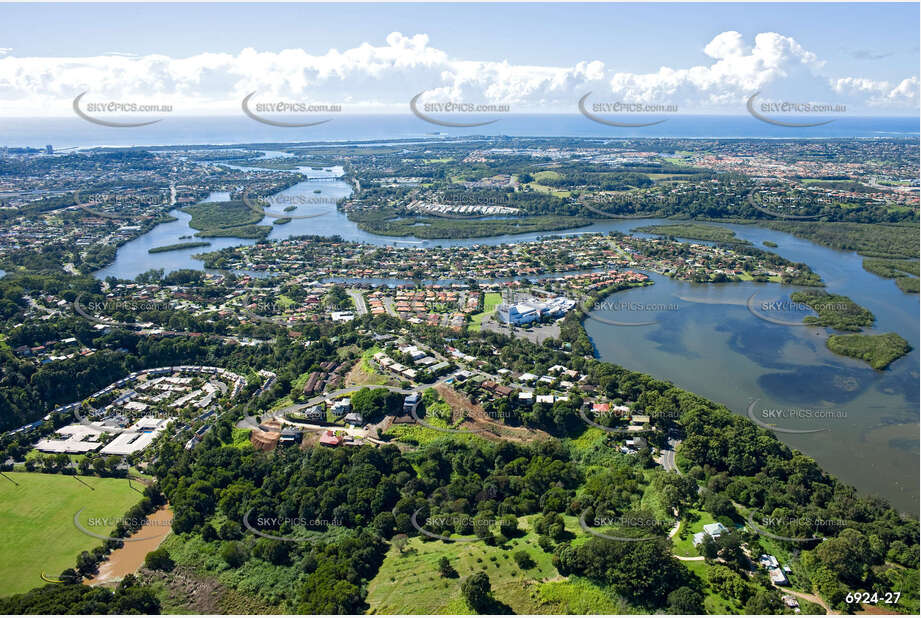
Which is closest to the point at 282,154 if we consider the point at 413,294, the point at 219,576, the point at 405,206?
the point at 405,206

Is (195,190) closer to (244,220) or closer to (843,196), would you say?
(244,220)

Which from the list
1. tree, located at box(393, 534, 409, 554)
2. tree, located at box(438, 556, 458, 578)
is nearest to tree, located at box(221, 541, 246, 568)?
tree, located at box(393, 534, 409, 554)

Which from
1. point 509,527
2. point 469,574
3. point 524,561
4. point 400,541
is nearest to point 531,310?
point 509,527

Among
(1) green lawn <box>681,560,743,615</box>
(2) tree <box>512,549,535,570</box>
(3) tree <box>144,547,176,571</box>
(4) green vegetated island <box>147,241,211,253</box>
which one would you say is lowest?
(3) tree <box>144,547,176,571</box>

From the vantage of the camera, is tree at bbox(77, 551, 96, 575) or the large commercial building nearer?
tree at bbox(77, 551, 96, 575)

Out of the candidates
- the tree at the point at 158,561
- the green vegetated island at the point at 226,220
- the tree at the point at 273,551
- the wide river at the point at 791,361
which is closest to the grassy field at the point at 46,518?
the tree at the point at 158,561

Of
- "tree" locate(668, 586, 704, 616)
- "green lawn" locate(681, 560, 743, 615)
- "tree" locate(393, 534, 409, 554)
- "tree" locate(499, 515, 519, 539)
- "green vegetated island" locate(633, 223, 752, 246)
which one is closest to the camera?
"tree" locate(668, 586, 704, 616)

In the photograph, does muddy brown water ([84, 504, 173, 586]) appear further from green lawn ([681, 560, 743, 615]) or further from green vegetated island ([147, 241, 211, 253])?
green vegetated island ([147, 241, 211, 253])
